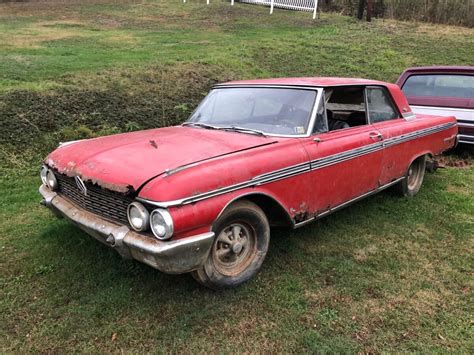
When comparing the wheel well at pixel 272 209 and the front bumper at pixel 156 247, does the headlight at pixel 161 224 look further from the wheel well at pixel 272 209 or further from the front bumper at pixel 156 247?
the wheel well at pixel 272 209

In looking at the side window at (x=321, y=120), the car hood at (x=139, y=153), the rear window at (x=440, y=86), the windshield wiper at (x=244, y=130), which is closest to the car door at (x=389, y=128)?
the side window at (x=321, y=120)

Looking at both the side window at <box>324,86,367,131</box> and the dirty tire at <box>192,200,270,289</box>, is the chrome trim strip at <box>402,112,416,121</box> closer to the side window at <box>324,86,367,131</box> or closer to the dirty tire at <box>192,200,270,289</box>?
the side window at <box>324,86,367,131</box>

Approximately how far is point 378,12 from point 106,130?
16010 mm

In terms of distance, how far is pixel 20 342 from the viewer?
285 cm

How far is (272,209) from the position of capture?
3.63 meters

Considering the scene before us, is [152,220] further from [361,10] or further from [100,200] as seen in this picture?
[361,10]

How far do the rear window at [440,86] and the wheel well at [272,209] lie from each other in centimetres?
487

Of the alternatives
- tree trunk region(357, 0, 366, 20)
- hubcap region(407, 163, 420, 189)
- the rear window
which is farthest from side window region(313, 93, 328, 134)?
tree trunk region(357, 0, 366, 20)

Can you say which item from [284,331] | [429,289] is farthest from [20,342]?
[429,289]

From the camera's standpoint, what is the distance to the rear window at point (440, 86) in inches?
280

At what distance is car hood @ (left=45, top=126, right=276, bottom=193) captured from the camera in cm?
305

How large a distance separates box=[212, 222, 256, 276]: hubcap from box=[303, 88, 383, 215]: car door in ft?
2.37

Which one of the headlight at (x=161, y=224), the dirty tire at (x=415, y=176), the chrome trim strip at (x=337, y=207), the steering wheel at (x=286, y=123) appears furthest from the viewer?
the dirty tire at (x=415, y=176)

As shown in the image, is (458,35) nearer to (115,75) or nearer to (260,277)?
(115,75)
